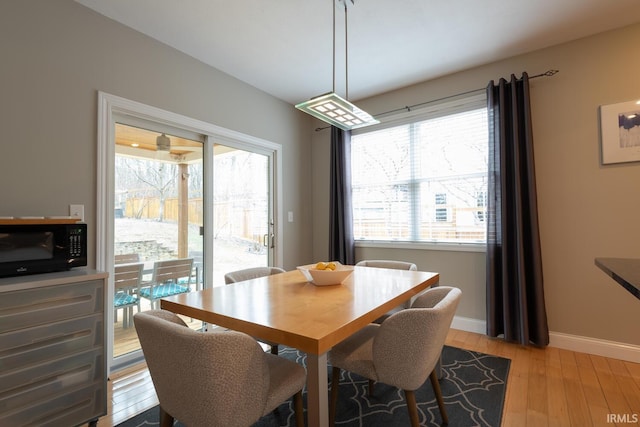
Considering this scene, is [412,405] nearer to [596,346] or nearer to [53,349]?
[53,349]

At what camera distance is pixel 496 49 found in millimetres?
2785

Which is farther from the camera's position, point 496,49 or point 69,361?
point 496,49

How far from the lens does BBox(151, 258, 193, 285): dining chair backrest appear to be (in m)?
2.68

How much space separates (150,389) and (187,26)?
2690 mm

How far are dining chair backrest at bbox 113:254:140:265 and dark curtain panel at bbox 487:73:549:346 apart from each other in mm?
3114

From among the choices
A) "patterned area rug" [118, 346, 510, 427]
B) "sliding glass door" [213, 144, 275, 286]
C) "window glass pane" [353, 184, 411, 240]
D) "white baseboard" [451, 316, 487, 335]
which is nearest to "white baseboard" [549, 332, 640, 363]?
"white baseboard" [451, 316, 487, 335]

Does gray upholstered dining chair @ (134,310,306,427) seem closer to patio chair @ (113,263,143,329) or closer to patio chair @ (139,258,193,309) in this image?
patio chair @ (113,263,143,329)

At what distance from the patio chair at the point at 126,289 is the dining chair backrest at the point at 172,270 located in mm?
136

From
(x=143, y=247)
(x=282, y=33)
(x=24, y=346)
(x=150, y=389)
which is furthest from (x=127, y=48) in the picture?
(x=150, y=389)

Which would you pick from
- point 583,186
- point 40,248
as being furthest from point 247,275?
point 583,186

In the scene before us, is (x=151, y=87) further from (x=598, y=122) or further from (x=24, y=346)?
(x=598, y=122)

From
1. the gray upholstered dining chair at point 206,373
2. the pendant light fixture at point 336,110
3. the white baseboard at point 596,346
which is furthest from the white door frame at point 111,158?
the white baseboard at point 596,346

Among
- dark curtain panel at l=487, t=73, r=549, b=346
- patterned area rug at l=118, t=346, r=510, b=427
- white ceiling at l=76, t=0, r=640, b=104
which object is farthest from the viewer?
dark curtain panel at l=487, t=73, r=549, b=346

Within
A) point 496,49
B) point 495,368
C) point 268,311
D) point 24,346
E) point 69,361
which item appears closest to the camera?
point 268,311
